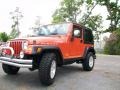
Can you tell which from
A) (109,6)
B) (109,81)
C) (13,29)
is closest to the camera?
(109,81)

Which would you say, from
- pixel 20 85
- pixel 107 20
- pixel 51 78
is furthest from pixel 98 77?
pixel 107 20

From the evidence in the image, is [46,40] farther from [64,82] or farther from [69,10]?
[69,10]

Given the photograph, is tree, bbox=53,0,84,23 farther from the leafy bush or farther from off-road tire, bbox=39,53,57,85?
off-road tire, bbox=39,53,57,85

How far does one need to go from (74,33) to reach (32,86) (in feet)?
9.42

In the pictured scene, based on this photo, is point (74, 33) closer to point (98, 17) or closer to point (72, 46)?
point (72, 46)

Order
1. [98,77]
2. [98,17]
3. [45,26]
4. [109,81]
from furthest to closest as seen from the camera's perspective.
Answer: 1. [98,17]
2. [45,26]
3. [98,77]
4. [109,81]

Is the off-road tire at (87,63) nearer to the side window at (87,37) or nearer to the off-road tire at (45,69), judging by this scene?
the side window at (87,37)

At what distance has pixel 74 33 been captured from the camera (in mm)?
8820

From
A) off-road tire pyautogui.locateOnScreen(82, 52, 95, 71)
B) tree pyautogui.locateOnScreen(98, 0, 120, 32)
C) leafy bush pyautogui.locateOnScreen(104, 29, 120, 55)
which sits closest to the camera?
off-road tire pyautogui.locateOnScreen(82, 52, 95, 71)

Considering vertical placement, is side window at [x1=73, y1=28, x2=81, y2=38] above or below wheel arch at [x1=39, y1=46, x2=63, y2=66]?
above

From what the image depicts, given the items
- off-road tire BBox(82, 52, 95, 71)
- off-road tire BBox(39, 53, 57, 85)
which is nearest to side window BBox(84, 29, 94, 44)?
off-road tire BBox(82, 52, 95, 71)

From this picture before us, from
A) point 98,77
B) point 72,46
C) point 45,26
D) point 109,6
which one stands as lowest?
point 98,77

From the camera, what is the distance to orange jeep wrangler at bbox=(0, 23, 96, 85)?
6.68 metres

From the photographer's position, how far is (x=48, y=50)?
278 inches
